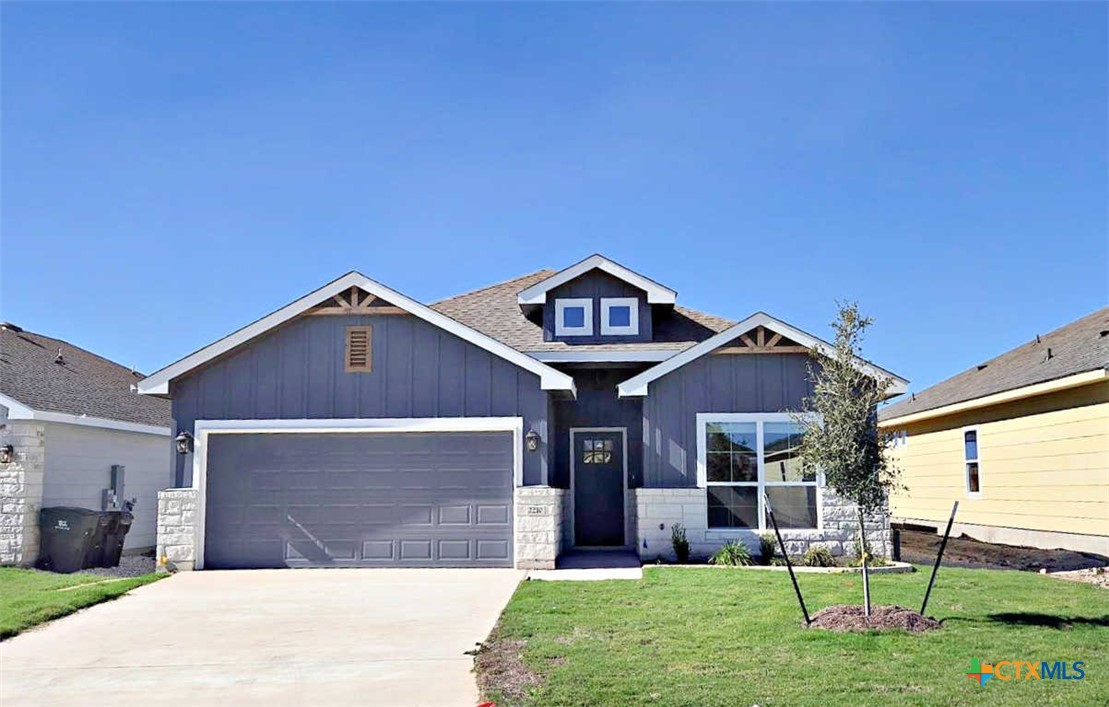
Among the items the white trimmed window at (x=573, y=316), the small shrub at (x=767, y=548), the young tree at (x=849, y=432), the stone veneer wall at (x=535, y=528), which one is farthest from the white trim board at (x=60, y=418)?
the young tree at (x=849, y=432)

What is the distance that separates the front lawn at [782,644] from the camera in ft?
21.0

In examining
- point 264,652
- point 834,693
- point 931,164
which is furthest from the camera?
point 931,164

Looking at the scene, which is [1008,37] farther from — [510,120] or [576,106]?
[510,120]

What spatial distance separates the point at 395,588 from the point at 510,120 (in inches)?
327

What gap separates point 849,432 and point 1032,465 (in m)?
9.79

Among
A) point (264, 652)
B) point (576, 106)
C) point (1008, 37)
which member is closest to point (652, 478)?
point (576, 106)

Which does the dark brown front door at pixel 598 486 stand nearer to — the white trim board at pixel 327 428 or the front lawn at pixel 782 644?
the white trim board at pixel 327 428

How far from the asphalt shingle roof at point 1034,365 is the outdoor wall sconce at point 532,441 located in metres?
8.62

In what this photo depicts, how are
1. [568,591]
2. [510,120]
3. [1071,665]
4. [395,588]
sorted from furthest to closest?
[510,120], [395,588], [568,591], [1071,665]

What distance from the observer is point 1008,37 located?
579 inches

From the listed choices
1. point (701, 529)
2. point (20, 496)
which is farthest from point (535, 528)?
point (20, 496)

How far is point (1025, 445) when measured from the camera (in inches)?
682

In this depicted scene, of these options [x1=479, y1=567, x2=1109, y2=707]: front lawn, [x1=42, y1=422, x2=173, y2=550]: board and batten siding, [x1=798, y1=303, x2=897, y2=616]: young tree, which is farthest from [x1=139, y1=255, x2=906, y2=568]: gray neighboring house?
[x1=798, y1=303, x2=897, y2=616]: young tree

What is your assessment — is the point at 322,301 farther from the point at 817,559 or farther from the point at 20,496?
the point at 817,559
